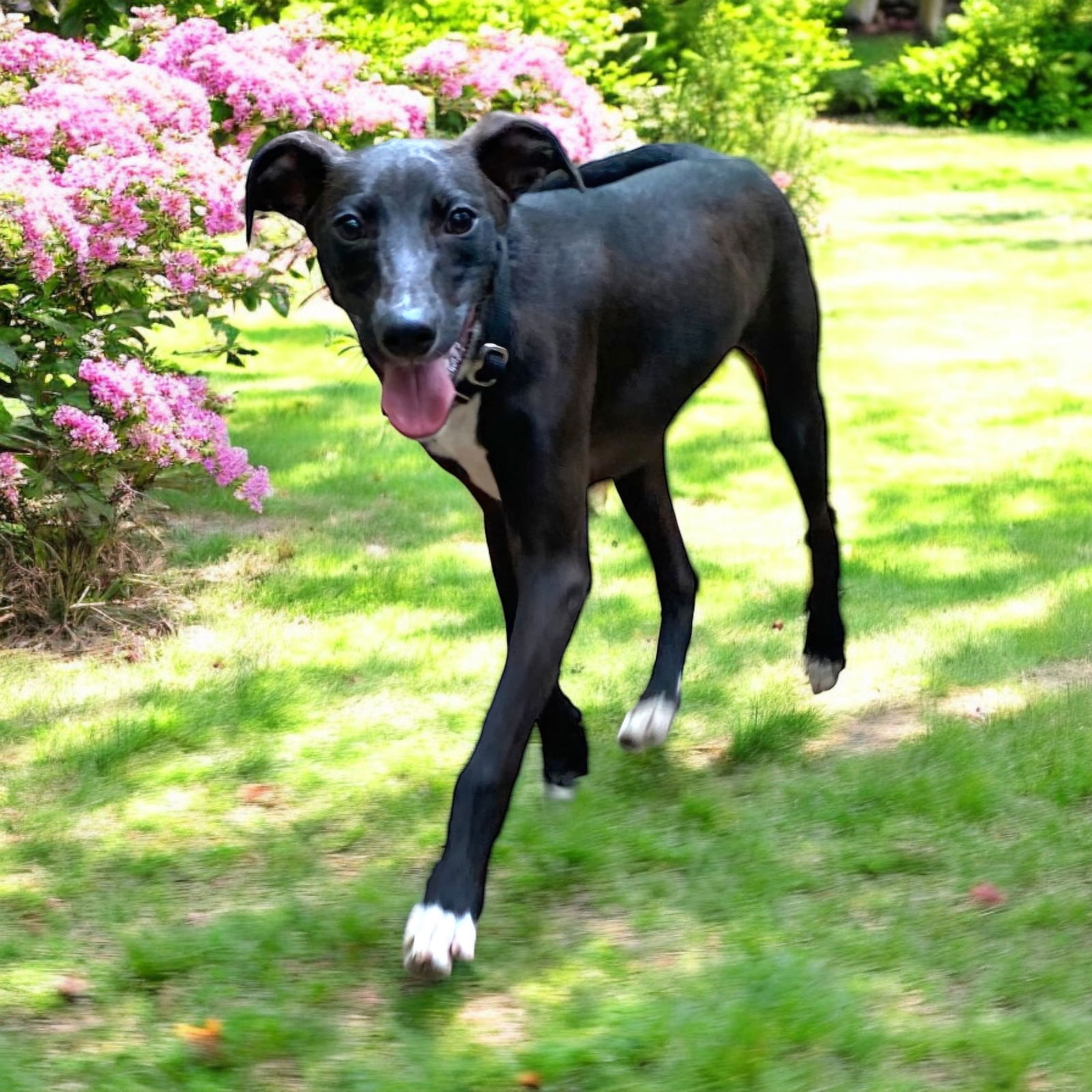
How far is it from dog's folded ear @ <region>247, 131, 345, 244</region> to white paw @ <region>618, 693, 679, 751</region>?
157 cm

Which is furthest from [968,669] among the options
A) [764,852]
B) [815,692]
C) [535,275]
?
[535,275]

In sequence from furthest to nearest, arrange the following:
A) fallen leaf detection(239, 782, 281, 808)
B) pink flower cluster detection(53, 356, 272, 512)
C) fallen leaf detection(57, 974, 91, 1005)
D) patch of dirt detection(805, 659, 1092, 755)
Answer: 1. pink flower cluster detection(53, 356, 272, 512)
2. patch of dirt detection(805, 659, 1092, 755)
3. fallen leaf detection(239, 782, 281, 808)
4. fallen leaf detection(57, 974, 91, 1005)

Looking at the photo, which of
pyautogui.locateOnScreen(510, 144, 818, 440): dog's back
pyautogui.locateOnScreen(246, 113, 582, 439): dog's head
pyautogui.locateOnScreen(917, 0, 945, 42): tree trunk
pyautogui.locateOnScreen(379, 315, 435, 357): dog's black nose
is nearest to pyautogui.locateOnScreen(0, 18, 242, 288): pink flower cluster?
pyautogui.locateOnScreen(510, 144, 818, 440): dog's back

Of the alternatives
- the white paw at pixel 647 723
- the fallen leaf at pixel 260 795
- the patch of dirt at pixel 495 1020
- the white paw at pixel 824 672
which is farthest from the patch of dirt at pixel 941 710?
the patch of dirt at pixel 495 1020

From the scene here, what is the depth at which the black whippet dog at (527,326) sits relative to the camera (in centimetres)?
321

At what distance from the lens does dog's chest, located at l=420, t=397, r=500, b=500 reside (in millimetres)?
3434

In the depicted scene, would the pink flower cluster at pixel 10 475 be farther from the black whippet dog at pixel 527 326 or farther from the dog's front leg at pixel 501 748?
the dog's front leg at pixel 501 748

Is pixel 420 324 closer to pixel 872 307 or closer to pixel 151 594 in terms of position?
pixel 151 594

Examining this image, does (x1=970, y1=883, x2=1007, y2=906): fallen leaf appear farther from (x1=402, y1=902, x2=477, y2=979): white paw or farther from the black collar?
the black collar

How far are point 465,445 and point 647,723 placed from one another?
1.16 m

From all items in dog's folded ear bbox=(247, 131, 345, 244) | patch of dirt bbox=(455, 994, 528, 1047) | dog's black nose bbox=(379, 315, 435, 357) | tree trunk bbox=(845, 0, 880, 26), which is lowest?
tree trunk bbox=(845, 0, 880, 26)

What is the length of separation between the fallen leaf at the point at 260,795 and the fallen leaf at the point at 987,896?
171 centimetres

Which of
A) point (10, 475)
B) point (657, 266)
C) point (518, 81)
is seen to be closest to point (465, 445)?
point (657, 266)

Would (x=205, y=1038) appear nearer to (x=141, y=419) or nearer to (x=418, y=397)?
(x=418, y=397)
